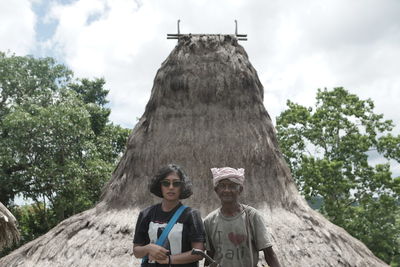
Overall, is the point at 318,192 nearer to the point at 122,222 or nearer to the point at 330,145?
the point at 330,145

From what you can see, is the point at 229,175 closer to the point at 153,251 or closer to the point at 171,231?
the point at 171,231

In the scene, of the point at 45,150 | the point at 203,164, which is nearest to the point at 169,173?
the point at 203,164

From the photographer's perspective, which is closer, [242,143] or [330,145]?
[242,143]

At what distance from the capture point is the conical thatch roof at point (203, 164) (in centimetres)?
623

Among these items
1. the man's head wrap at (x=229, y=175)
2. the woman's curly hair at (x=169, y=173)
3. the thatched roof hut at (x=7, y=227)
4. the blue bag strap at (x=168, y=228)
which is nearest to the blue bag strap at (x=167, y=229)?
the blue bag strap at (x=168, y=228)

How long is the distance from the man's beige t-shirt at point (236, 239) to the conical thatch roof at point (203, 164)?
3219 millimetres

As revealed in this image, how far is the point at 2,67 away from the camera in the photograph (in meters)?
15.8

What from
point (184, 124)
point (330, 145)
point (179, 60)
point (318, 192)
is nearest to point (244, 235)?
point (184, 124)

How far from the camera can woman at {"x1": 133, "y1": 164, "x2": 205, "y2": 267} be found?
276cm

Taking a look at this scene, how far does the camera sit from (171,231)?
2789mm

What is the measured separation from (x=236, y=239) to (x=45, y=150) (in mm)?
12566

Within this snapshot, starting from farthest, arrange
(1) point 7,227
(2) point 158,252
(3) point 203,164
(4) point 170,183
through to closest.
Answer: (1) point 7,227 → (3) point 203,164 → (4) point 170,183 → (2) point 158,252

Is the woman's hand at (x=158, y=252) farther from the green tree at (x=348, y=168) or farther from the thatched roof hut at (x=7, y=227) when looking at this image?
the green tree at (x=348, y=168)

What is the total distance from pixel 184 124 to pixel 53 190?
338 inches
